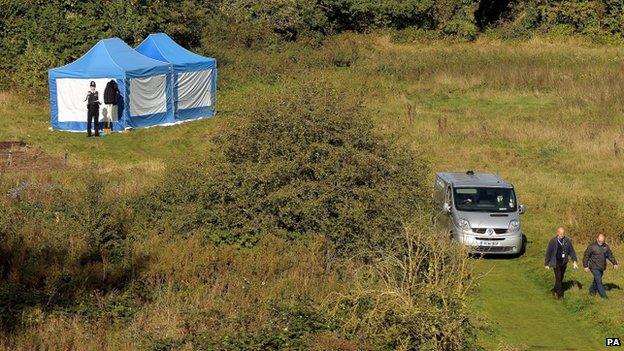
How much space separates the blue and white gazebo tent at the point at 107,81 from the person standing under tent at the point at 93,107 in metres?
0.77

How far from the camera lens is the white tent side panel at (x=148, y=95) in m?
32.5

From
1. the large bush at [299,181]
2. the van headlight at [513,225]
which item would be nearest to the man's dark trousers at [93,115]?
the large bush at [299,181]

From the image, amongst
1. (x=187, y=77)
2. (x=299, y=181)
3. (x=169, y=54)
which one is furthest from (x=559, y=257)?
(x=169, y=54)

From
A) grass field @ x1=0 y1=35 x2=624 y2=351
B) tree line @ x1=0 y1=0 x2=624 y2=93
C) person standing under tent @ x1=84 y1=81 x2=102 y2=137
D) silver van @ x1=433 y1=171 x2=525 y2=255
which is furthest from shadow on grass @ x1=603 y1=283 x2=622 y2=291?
tree line @ x1=0 y1=0 x2=624 y2=93

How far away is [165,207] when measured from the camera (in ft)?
62.5

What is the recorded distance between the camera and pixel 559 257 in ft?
59.8

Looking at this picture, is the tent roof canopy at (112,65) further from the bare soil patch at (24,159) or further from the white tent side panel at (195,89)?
the bare soil patch at (24,159)

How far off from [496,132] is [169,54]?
39.1 ft

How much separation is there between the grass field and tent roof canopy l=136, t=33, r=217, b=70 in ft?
6.79

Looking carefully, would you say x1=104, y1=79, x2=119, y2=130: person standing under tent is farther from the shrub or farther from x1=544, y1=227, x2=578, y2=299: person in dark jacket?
the shrub

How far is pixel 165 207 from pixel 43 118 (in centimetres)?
1662

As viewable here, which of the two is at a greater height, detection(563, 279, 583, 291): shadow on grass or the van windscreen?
the van windscreen

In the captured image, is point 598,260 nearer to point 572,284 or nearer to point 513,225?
point 572,284

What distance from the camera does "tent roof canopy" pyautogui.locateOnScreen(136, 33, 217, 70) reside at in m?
34.6
